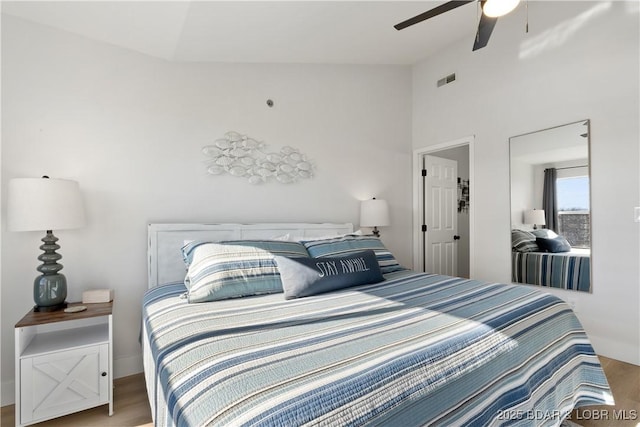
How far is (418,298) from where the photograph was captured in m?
A: 1.80

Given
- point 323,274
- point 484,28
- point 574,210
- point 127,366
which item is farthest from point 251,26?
point 574,210

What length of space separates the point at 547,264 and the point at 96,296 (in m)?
3.84

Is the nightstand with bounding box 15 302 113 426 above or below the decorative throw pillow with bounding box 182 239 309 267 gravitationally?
below

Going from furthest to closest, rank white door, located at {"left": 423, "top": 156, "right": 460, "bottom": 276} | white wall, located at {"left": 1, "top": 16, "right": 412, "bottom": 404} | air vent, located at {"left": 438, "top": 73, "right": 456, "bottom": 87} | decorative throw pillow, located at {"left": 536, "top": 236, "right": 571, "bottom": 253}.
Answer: white door, located at {"left": 423, "top": 156, "right": 460, "bottom": 276} < air vent, located at {"left": 438, "top": 73, "right": 456, "bottom": 87} < decorative throw pillow, located at {"left": 536, "top": 236, "right": 571, "bottom": 253} < white wall, located at {"left": 1, "top": 16, "right": 412, "bottom": 404}

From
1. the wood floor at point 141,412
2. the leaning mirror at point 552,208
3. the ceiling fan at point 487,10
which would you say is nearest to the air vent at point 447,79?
the leaning mirror at point 552,208

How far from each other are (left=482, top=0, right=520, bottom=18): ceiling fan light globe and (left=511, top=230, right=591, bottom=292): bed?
7.24ft

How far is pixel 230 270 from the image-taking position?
6.42 ft

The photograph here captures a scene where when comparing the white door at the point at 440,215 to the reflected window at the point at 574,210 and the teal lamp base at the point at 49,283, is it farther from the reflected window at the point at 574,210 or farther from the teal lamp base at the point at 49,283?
the teal lamp base at the point at 49,283

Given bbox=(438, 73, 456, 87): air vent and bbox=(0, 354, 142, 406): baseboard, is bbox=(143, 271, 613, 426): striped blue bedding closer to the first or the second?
bbox=(0, 354, 142, 406): baseboard

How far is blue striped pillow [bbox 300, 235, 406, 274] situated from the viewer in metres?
2.46

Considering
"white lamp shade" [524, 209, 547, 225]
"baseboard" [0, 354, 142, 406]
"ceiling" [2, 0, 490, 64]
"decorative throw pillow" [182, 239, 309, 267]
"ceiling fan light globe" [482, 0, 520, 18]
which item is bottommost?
"baseboard" [0, 354, 142, 406]

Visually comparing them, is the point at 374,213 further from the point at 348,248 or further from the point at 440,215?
the point at 440,215

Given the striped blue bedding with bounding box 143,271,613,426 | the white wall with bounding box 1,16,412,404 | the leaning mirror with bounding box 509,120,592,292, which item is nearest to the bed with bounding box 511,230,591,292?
the leaning mirror with bounding box 509,120,592,292

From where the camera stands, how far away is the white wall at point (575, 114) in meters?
2.54
